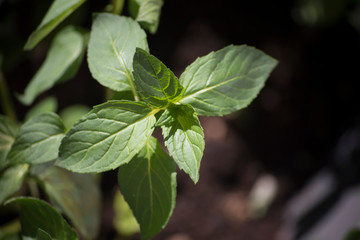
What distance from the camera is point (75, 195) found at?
110 centimetres

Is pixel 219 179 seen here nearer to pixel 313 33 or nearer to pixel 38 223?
pixel 313 33

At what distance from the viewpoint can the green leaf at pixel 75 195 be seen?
103 centimetres

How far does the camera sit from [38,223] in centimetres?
83

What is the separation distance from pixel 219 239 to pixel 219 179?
260 mm

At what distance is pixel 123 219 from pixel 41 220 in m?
0.80

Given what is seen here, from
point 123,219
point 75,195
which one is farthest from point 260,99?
point 75,195

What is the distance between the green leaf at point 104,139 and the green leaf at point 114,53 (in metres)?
0.08

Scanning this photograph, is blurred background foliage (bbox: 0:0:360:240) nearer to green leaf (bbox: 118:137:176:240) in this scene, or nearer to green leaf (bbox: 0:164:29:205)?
green leaf (bbox: 0:164:29:205)

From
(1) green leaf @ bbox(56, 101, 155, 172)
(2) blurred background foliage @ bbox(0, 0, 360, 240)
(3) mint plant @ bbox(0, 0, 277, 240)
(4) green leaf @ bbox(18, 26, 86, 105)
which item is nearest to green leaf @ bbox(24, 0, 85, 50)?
(3) mint plant @ bbox(0, 0, 277, 240)

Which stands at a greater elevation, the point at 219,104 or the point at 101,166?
the point at 219,104

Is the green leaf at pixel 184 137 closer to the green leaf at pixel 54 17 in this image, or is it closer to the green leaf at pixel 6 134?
the green leaf at pixel 54 17

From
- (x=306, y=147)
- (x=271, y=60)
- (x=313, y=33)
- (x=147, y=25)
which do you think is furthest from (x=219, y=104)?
(x=313, y=33)

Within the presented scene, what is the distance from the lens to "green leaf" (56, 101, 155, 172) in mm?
703

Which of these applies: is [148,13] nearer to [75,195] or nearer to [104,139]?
[104,139]
